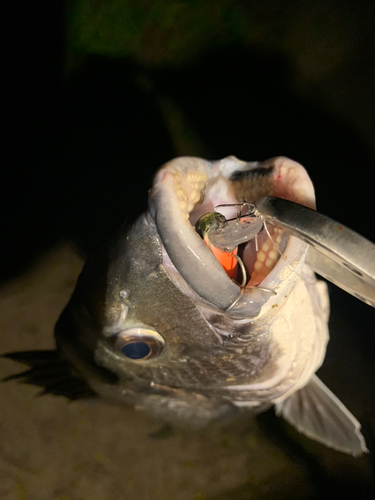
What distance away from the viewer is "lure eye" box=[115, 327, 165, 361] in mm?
1245

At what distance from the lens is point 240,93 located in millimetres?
2248

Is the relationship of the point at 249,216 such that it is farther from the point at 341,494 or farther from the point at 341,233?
the point at 341,494

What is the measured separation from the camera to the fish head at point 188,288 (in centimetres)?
91

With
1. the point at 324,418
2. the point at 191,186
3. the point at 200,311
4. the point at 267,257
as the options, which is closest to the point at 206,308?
the point at 200,311

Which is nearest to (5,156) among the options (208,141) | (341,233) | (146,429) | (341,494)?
(208,141)

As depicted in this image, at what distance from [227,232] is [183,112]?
5.96 feet

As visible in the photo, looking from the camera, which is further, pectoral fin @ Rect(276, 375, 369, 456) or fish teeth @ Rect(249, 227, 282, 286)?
pectoral fin @ Rect(276, 375, 369, 456)

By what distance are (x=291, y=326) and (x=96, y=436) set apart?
140cm

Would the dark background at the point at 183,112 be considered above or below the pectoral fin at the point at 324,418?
above

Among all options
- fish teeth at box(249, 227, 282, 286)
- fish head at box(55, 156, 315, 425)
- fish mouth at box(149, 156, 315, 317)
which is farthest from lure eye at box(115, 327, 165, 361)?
fish teeth at box(249, 227, 282, 286)

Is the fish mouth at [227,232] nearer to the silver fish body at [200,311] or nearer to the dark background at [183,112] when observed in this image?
the silver fish body at [200,311]

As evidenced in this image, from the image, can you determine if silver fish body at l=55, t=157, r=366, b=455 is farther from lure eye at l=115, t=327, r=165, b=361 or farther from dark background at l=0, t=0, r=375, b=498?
dark background at l=0, t=0, r=375, b=498

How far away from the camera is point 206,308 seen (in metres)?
1.11

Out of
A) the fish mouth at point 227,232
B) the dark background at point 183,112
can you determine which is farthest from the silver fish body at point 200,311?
the dark background at point 183,112
